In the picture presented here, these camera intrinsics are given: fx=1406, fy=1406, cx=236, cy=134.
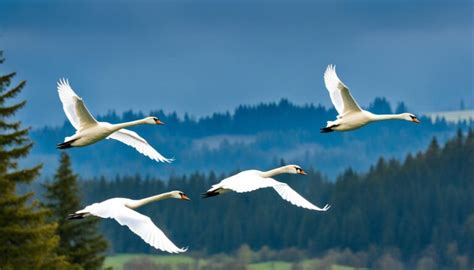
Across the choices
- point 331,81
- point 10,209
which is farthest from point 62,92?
point 10,209

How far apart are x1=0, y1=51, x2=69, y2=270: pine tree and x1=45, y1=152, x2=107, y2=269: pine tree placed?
11391 millimetres

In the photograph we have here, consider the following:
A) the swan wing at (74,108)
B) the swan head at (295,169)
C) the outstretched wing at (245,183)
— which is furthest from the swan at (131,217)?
the swan head at (295,169)

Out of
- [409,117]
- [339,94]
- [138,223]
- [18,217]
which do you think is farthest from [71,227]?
[138,223]

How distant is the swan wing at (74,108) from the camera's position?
3706cm

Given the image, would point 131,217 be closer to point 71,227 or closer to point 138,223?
point 138,223

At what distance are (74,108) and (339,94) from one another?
7.71m

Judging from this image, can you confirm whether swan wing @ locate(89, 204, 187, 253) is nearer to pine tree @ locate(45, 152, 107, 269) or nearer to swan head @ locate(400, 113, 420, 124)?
swan head @ locate(400, 113, 420, 124)

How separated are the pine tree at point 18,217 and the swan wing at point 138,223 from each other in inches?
1223

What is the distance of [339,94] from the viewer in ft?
133

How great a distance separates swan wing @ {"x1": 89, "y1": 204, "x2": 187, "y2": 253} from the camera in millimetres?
30016

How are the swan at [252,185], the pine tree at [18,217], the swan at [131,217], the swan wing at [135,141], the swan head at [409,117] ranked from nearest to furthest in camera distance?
the swan at [131,217] < the swan at [252,185] < the swan head at [409,117] < the swan wing at [135,141] < the pine tree at [18,217]

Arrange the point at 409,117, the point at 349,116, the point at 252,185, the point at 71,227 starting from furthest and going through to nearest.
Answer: the point at 71,227
the point at 409,117
the point at 349,116
the point at 252,185

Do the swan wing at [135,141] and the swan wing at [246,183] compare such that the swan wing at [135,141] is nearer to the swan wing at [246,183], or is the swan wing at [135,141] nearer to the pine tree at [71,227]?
the swan wing at [246,183]

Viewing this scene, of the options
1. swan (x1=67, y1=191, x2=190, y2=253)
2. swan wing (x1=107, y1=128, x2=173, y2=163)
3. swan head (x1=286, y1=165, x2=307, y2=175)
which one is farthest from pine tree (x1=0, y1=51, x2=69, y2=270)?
swan (x1=67, y1=191, x2=190, y2=253)
